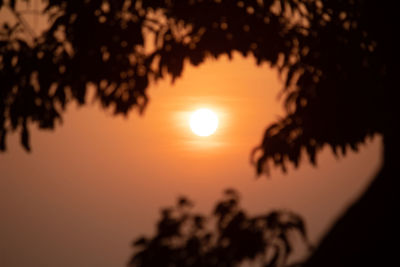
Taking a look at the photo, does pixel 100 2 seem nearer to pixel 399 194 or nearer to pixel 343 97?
pixel 343 97

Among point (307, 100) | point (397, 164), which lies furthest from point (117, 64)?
point (397, 164)

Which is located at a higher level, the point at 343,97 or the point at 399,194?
the point at 343,97

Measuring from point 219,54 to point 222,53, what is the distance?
0.05m

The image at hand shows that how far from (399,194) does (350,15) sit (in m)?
3.02

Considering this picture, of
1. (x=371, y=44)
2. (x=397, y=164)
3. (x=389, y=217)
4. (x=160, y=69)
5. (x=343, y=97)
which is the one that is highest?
(x=160, y=69)

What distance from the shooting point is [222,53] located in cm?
562

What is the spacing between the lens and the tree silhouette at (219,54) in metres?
5.08

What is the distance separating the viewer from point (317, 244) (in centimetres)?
279

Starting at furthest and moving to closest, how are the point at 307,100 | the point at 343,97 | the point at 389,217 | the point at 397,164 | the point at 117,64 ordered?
the point at 117,64 → the point at 307,100 → the point at 343,97 → the point at 397,164 → the point at 389,217

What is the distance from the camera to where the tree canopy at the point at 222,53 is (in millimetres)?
5082

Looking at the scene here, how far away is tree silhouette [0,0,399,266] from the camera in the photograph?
16.7 feet

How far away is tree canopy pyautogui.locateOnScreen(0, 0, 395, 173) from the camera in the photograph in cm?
508

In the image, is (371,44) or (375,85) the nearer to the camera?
(375,85)

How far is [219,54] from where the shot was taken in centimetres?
557
